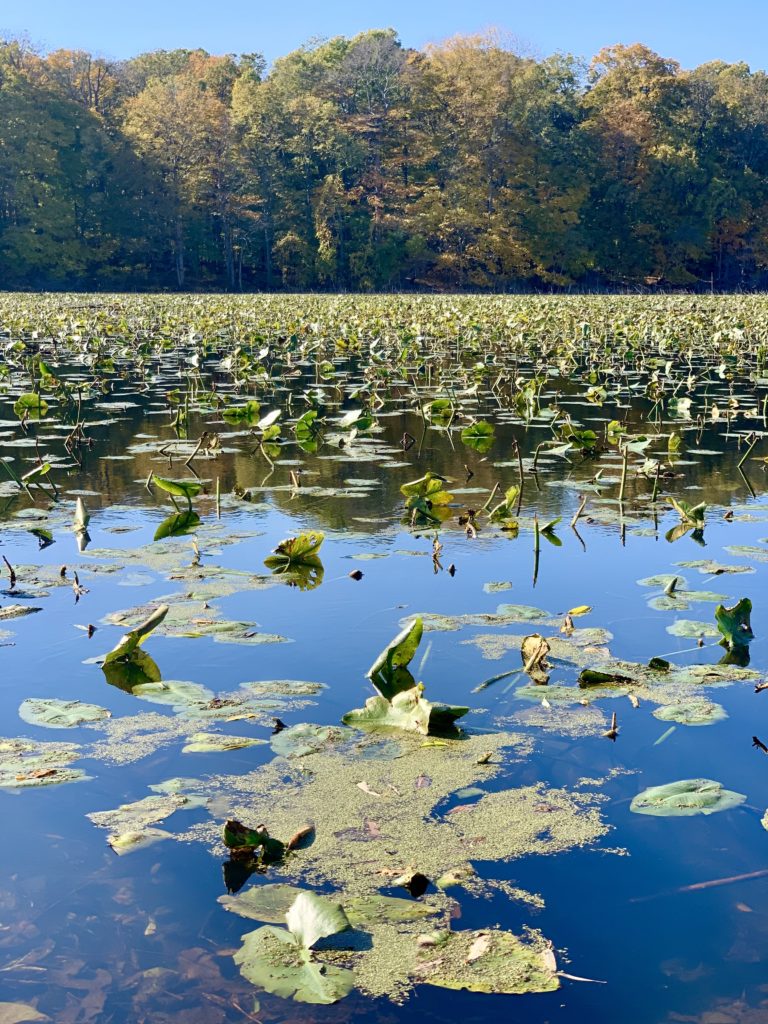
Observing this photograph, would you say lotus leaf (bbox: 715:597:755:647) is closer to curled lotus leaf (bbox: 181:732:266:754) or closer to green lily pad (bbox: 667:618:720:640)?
green lily pad (bbox: 667:618:720:640)

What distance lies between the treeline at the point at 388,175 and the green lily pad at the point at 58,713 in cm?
3792

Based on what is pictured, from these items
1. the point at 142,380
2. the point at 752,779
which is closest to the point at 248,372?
the point at 142,380

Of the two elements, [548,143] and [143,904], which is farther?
[548,143]

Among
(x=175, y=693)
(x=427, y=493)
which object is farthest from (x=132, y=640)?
(x=427, y=493)

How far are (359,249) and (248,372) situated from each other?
106ft

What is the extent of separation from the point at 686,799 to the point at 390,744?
63 centimetres

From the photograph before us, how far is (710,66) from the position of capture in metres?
48.6

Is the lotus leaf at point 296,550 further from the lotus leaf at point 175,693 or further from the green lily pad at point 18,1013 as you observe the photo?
the green lily pad at point 18,1013

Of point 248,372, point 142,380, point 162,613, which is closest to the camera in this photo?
point 162,613

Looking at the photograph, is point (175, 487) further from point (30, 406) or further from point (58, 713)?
point (30, 406)

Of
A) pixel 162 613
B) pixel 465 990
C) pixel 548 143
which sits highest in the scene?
pixel 548 143

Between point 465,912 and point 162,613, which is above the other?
point 162,613

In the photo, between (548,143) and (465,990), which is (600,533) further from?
(548,143)

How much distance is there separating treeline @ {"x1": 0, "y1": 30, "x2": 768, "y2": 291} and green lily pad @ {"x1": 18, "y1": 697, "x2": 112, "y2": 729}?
37920 millimetres
